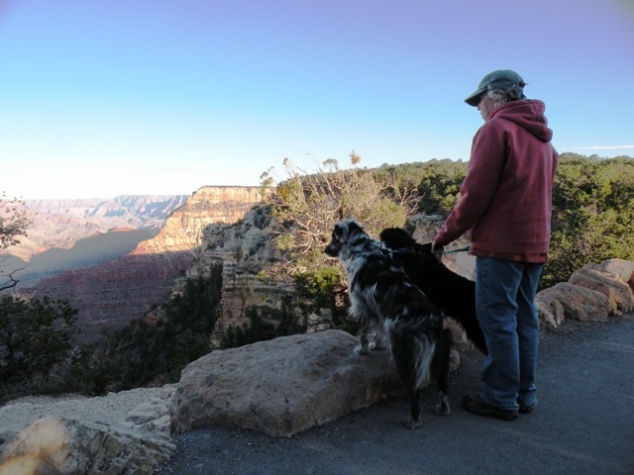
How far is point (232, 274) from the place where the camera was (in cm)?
2953

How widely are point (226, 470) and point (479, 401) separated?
2.27 m

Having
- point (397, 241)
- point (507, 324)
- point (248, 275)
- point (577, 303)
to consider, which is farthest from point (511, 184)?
point (248, 275)

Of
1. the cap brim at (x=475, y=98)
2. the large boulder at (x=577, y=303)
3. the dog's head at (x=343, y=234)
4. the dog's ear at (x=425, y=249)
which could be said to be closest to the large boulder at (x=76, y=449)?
the dog's head at (x=343, y=234)

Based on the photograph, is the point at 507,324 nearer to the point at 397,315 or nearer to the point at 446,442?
the point at 397,315

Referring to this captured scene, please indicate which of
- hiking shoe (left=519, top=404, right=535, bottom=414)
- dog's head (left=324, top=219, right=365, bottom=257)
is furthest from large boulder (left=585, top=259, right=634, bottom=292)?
dog's head (left=324, top=219, right=365, bottom=257)

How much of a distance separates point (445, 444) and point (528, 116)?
2.62 m

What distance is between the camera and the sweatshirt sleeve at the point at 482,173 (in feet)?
10.6

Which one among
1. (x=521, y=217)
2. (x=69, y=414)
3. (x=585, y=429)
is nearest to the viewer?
(x=521, y=217)

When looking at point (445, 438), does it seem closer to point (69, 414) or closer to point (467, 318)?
point (467, 318)

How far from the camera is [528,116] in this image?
130 inches

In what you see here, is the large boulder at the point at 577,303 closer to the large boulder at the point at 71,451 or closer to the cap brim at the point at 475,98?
the cap brim at the point at 475,98

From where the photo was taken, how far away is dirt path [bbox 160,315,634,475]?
120 inches

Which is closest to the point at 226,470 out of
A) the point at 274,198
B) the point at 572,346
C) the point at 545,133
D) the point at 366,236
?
the point at 366,236

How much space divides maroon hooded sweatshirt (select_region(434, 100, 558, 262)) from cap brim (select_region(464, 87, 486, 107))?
24cm
